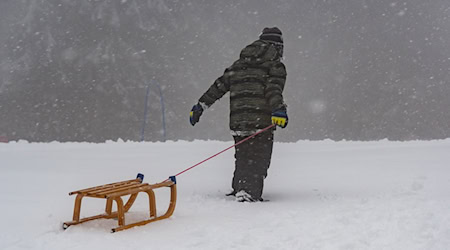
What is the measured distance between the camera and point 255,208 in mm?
5168

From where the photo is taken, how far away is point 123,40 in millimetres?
43344

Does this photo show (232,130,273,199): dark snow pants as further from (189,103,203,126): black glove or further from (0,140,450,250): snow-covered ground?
(189,103,203,126): black glove

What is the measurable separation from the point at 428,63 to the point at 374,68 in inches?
174

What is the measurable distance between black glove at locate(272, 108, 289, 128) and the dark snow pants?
408 millimetres

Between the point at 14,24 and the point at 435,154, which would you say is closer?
the point at 435,154

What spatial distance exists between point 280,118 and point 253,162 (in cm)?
65

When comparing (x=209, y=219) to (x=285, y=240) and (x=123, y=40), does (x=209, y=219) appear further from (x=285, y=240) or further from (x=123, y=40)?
(x=123, y=40)

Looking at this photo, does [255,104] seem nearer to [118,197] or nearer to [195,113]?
[195,113]

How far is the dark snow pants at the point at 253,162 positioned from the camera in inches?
229

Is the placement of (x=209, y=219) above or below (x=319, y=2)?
below

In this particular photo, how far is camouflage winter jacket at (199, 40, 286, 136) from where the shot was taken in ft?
19.4

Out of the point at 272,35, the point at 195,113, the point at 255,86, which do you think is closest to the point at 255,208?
the point at 255,86

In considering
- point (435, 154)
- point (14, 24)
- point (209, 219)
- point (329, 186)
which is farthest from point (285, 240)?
point (14, 24)

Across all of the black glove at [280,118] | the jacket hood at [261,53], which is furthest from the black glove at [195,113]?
the black glove at [280,118]
